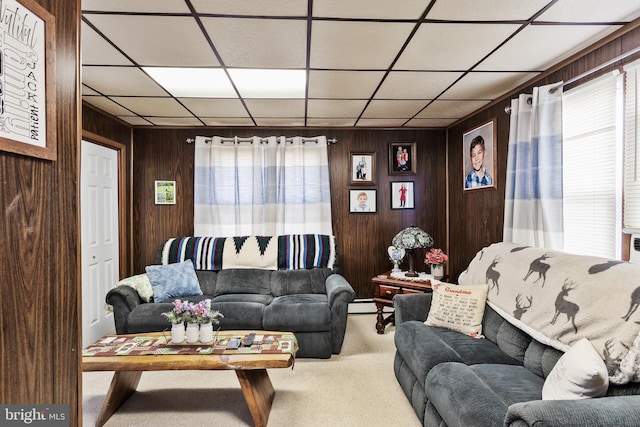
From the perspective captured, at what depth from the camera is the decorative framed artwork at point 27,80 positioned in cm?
84

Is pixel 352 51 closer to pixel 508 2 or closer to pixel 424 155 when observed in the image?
pixel 508 2

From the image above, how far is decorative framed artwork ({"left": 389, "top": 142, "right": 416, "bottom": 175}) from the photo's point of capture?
4762mm

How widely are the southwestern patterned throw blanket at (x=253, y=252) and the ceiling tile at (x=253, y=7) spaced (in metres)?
2.64

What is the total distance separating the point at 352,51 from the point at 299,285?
241cm

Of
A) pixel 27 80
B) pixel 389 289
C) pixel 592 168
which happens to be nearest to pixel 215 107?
pixel 389 289

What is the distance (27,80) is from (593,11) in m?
2.51

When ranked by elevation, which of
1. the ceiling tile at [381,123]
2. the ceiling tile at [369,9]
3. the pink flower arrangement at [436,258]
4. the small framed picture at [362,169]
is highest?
the ceiling tile at [381,123]

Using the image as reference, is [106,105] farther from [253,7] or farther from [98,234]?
[253,7]

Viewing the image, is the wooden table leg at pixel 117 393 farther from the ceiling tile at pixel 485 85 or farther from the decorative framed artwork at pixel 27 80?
the ceiling tile at pixel 485 85

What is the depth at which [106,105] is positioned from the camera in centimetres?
367

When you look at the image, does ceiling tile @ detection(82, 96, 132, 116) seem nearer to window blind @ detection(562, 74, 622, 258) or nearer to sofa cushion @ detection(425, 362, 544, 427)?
sofa cushion @ detection(425, 362, 544, 427)

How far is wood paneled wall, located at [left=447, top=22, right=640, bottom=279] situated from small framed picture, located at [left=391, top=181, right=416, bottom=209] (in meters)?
0.49

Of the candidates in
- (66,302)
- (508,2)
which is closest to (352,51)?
(508,2)

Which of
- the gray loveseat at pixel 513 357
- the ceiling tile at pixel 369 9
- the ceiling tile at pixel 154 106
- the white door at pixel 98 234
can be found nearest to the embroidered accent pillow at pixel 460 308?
the gray loveseat at pixel 513 357
